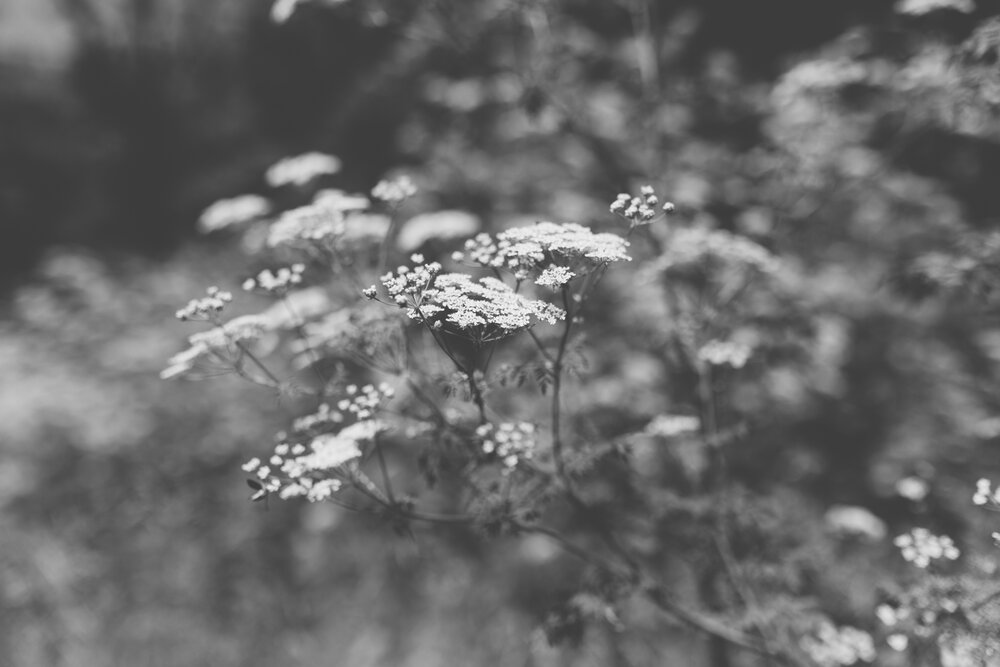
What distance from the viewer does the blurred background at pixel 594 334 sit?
181 inches

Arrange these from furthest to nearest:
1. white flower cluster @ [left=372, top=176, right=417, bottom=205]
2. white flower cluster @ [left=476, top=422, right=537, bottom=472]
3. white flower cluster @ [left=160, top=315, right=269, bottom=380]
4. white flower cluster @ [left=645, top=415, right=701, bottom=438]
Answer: white flower cluster @ [left=372, top=176, right=417, bottom=205]
white flower cluster @ [left=645, top=415, right=701, bottom=438]
white flower cluster @ [left=160, top=315, right=269, bottom=380]
white flower cluster @ [left=476, top=422, right=537, bottom=472]

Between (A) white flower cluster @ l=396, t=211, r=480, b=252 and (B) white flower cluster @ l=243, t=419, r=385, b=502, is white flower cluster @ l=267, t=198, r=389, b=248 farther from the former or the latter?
(B) white flower cluster @ l=243, t=419, r=385, b=502

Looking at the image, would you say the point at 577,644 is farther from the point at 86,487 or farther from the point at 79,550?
the point at 86,487

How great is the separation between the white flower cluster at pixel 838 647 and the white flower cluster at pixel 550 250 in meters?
2.28

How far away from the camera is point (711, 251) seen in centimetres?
377

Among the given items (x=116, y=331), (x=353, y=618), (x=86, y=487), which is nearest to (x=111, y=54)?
(x=116, y=331)

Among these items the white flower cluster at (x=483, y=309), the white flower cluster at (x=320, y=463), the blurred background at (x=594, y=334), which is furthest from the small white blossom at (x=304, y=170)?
the white flower cluster at (x=320, y=463)

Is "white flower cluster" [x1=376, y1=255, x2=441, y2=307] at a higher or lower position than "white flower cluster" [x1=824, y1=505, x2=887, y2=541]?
higher

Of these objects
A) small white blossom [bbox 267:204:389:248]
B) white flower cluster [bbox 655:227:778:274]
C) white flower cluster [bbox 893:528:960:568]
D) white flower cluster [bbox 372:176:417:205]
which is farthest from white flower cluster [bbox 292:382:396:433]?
white flower cluster [bbox 893:528:960:568]

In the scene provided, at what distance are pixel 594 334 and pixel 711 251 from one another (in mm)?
1485

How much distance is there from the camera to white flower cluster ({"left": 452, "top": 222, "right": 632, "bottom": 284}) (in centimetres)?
250

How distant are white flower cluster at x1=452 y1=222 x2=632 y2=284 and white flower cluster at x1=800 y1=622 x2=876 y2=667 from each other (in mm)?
2282

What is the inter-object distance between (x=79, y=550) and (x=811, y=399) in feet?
30.0

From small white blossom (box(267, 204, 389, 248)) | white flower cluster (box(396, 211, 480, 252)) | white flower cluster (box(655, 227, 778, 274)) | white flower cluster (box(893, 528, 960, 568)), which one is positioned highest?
small white blossom (box(267, 204, 389, 248))
